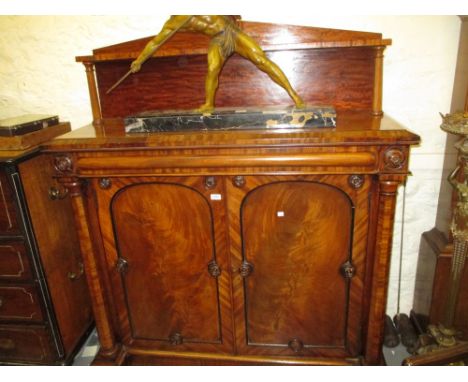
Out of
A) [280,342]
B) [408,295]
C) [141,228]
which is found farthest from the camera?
[408,295]

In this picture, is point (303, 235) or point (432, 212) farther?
point (432, 212)

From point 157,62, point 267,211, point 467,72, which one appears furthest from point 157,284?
point 467,72

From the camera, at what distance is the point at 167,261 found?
4.70ft

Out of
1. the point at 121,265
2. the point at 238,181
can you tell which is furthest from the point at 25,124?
the point at 238,181

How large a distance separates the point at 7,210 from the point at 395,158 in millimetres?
1582

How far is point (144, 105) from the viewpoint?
68.0 inches

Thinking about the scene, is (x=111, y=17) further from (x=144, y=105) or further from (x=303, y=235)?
(x=303, y=235)

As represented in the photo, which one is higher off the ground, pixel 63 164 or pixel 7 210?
pixel 63 164

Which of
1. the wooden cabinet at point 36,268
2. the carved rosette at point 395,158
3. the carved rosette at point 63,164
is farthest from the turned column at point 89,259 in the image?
the carved rosette at point 395,158

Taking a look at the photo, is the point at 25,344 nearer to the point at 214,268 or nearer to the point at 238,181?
the point at 214,268

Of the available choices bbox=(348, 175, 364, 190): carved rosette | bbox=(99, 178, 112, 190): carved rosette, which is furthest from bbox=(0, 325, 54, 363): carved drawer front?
bbox=(348, 175, 364, 190): carved rosette

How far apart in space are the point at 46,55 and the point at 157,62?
27.1 inches

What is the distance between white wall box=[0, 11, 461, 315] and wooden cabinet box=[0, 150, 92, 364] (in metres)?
0.56

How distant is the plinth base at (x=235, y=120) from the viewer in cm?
122
